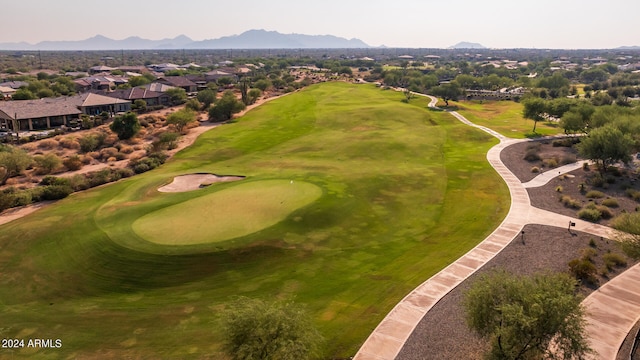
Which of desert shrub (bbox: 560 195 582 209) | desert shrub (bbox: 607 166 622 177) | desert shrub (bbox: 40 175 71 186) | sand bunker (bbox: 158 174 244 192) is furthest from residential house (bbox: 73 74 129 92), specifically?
desert shrub (bbox: 607 166 622 177)

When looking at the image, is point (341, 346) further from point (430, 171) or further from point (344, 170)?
point (430, 171)

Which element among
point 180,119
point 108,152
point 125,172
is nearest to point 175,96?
point 180,119

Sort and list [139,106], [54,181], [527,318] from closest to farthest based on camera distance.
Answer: [527,318] → [54,181] → [139,106]

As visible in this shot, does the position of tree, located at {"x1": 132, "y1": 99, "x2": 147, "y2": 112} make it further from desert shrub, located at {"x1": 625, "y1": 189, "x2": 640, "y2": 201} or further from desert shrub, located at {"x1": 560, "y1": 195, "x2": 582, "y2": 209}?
desert shrub, located at {"x1": 625, "y1": 189, "x2": 640, "y2": 201}

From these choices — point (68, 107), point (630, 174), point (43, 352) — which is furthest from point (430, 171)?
point (68, 107)

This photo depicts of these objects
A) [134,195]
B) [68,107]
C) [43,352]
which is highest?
[68,107]

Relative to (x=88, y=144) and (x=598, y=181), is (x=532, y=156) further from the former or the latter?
(x=88, y=144)
